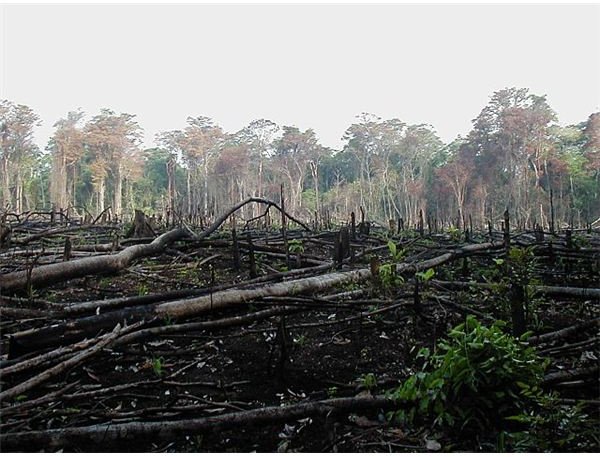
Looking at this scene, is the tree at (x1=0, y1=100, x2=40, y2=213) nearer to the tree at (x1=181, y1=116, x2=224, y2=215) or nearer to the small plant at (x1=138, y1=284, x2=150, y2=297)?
the tree at (x1=181, y1=116, x2=224, y2=215)

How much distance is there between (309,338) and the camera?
11.6 feet

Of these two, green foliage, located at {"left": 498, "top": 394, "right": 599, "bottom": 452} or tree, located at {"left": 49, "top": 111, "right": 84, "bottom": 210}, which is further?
tree, located at {"left": 49, "top": 111, "right": 84, "bottom": 210}

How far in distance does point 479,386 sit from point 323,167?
131ft

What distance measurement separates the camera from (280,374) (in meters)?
2.81

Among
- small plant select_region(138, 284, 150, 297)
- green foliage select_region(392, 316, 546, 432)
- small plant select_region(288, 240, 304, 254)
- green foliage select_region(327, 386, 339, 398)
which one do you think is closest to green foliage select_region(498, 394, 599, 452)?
green foliage select_region(392, 316, 546, 432)

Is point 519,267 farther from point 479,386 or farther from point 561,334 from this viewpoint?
point 479,386

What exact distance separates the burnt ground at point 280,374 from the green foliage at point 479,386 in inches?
4.0

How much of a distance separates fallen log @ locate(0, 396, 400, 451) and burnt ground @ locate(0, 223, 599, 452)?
0.04m

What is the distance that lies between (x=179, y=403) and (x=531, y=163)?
32.4 meters

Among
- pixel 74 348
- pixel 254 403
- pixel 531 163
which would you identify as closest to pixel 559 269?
pixel 254 403

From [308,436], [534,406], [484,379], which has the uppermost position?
[484,379]

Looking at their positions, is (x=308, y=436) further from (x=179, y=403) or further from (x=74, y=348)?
(x=74, y=348)

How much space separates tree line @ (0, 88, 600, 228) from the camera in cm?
2641

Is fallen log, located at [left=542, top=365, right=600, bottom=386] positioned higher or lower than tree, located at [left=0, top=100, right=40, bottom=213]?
lower
